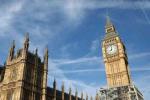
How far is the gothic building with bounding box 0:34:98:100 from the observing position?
173ft

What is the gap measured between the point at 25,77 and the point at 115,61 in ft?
177

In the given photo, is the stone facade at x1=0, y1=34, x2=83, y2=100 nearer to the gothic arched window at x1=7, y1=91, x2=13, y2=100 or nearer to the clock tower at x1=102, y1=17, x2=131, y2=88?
the gothic arched window at x1=7, y1=91, x2=13, y2=100

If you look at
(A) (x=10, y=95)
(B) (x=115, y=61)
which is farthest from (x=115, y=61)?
(A) (x=10, y=95)

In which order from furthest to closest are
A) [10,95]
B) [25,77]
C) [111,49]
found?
[111,49] → [25,77] → [10,95]

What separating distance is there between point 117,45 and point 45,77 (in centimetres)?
5099

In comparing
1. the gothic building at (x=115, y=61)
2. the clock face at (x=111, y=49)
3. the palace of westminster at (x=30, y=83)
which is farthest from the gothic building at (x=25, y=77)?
the clock face at (x=111, y=49)

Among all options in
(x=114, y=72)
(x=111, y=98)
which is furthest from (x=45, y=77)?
(x=114, y=72)

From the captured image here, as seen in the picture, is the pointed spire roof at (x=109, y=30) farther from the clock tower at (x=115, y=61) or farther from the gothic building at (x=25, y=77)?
the gothic building at (x=25, y=77)

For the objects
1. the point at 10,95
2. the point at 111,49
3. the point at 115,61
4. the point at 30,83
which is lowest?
the point at 10,95

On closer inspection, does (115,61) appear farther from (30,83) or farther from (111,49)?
(30,83)

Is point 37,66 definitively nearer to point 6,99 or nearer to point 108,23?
point 6,99

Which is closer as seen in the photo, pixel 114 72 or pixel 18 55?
pixel 18 55

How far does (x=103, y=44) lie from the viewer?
106500 millimetres

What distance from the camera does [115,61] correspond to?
98.5 metres
